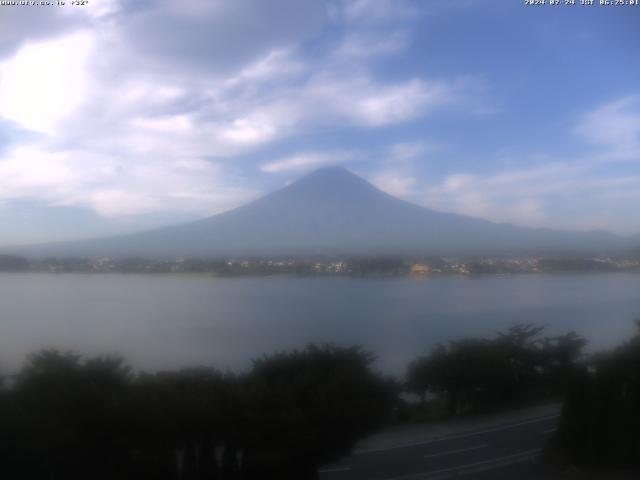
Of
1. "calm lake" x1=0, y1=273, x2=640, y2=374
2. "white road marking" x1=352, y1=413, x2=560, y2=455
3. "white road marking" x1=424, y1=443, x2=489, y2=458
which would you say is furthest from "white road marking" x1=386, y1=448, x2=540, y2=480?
"calm lake" x1=0, y1=273, x2=640, y2=374

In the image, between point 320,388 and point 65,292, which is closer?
point 320,388

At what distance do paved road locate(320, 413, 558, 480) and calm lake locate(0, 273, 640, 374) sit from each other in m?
0.92

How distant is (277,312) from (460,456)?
257 centimetres

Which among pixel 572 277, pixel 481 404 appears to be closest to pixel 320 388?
pixel 481 404

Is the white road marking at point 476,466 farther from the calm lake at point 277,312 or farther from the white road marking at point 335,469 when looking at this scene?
the calm lake at point 277,312

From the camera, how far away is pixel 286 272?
314 inches

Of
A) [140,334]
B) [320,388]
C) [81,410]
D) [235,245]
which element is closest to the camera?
[81,410]

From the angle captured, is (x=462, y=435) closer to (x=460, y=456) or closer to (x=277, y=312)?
(x=460, y=456)

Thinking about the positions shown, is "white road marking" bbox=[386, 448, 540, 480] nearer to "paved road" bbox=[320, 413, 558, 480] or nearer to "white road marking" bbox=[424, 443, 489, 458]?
"paved road" bbox=[320, 413, 558, 480]

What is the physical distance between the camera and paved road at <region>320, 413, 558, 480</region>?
549 cm

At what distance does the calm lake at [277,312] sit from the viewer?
19.1ft

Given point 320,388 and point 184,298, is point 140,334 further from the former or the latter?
point 320,388

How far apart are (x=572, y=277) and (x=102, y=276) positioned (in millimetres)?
6575

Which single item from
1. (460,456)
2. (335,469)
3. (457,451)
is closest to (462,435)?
(457,451)
